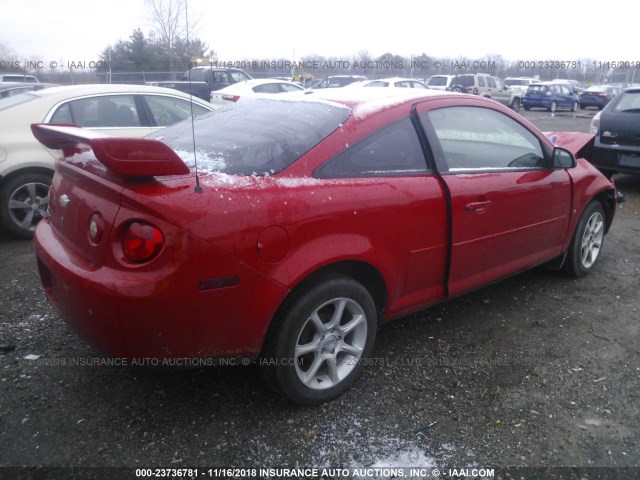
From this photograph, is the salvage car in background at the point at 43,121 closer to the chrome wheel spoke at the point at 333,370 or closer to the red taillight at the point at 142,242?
the red taillight at the point at 142,242

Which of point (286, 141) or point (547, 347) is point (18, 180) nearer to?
point (286, 141)

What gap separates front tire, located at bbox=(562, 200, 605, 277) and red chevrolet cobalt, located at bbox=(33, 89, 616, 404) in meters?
0.72

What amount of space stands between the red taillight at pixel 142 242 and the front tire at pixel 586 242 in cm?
338

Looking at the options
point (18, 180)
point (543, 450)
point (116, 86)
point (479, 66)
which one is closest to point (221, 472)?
point (543, 450)

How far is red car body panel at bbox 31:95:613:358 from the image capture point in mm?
2092

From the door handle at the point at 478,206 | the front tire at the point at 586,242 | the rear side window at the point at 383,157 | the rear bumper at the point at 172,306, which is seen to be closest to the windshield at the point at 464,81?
the front tire at the point at 586,242

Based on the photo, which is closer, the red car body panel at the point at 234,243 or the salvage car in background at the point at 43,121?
the red car body panel at the point at 234,243

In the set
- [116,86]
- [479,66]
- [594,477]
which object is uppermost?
[479,66]

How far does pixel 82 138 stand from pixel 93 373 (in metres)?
1.30

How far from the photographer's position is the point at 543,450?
2.38 metres

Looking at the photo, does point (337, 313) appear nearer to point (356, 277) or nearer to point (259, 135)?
point (356, 277)

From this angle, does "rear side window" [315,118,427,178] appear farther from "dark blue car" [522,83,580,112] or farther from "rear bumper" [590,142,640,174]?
"dark blue car" [522,83,580,112]

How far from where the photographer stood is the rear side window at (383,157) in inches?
103

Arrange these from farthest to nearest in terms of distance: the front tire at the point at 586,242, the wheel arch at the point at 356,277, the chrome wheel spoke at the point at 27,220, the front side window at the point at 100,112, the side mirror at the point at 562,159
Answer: the front side window at the point at 100,112, the chrome wheel spoke at the point at 27,220, the front tire at the point at 586,242, the side mirror at the point at 562,159, the wheel arch at the point at 356,277
